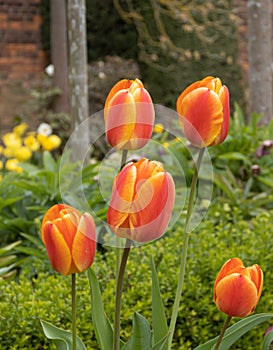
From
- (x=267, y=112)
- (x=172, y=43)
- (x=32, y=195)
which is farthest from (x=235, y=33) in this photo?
(x=32, y=195)

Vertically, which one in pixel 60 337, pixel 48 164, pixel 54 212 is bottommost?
pixel 48 164

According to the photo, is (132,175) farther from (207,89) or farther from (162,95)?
(162,95)

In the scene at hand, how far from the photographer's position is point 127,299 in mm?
2475

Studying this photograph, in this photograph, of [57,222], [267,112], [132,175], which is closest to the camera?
[132,175]

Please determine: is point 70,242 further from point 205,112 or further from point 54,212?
point 205,112

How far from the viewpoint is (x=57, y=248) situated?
4.34 ft

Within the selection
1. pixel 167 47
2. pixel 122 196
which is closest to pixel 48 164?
pixel 122 196

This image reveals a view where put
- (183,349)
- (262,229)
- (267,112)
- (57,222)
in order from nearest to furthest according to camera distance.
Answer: (57,222), (183,349), (262,229), (267,112)

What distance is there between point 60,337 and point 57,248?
36cm

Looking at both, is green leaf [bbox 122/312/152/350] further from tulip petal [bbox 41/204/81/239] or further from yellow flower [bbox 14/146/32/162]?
yellow flower [bbox 14/146/32/162]

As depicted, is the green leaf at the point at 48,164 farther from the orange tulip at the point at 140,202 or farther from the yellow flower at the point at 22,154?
the orange tulip at the point at 140,202

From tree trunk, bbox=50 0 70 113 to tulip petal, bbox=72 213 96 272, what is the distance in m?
8.19

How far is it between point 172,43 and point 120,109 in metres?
8.79

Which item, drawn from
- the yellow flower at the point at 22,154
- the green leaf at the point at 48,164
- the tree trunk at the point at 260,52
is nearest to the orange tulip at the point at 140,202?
the green leaf at the point at 48,164
